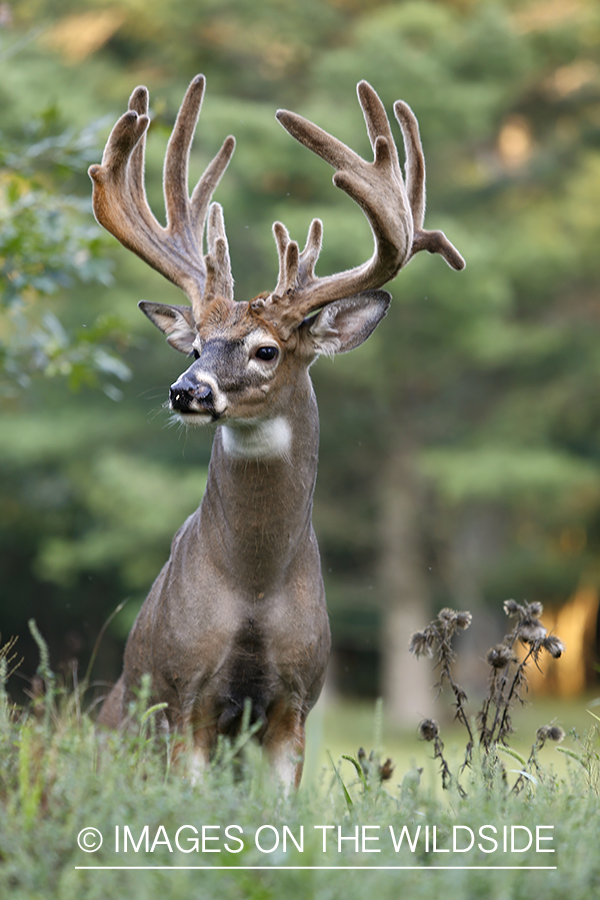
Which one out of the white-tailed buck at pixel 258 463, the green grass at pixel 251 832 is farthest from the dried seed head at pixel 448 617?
the green grass at pixel 251 832

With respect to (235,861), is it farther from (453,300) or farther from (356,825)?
(453,300)

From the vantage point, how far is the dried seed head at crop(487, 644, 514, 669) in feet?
12.6

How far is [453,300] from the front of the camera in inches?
578

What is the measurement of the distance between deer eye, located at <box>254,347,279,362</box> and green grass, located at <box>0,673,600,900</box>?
1336mm

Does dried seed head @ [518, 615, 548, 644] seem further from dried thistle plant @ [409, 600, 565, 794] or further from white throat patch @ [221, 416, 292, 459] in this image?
white throat patch @ [221, 416, 292, 459]

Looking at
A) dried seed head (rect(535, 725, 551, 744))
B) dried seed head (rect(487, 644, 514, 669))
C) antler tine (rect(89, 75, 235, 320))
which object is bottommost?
dried seed head (rect(535, 725, 551, 744))

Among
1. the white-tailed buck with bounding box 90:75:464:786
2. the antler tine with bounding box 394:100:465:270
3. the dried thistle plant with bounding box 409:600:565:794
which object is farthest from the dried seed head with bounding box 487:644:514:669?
the antler tine with bounding box 394:100:465:270

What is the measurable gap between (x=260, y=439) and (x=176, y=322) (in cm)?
71

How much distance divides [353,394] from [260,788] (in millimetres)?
14410

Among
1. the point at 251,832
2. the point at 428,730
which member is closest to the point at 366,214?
the point at 428,730

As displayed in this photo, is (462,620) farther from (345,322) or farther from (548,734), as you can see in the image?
(345,322)

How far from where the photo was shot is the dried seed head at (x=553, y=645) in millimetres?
3739

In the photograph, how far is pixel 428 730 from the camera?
3789mm

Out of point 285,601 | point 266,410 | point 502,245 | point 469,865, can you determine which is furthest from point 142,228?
point 502,245
